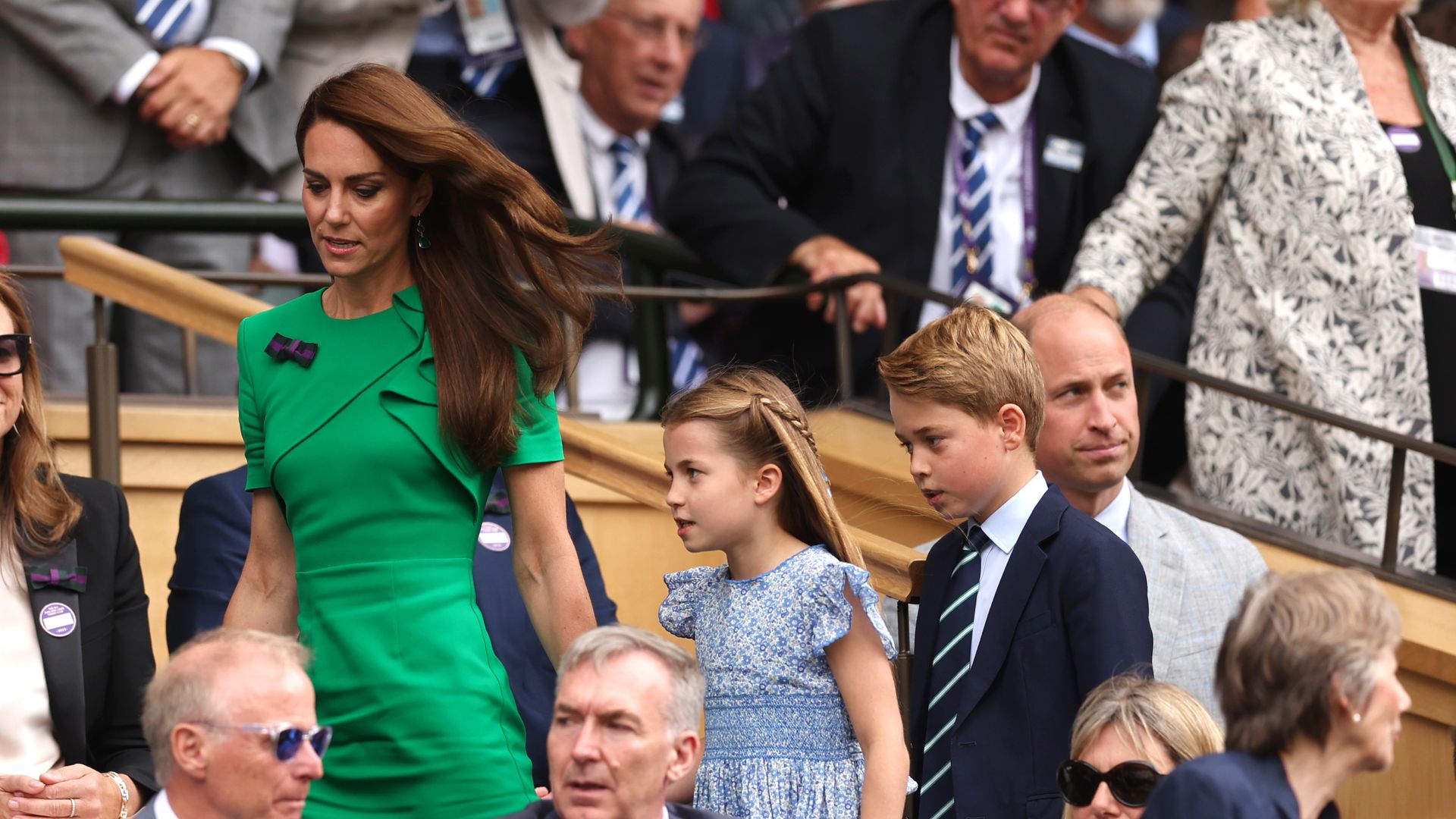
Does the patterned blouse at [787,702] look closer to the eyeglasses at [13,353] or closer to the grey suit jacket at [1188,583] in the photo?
the grey suit jacket at [1188,583]

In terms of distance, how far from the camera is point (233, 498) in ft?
13.1

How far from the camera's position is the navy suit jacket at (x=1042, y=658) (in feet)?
10.4

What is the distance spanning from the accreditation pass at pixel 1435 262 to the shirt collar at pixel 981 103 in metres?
1.14

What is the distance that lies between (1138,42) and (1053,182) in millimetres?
2161

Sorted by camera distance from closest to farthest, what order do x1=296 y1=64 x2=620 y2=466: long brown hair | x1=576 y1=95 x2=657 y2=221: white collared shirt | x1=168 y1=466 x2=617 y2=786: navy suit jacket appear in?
1. x1=296 y1=64 x2=620 y2=466: long brown hair
2. x1=168 y1=466 x2=617 y2=786: navy suit jacket
3. x1=576 y1=95 x2=657 y2=221: white collared shirt

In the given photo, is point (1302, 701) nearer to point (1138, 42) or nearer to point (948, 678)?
point (948, 678)

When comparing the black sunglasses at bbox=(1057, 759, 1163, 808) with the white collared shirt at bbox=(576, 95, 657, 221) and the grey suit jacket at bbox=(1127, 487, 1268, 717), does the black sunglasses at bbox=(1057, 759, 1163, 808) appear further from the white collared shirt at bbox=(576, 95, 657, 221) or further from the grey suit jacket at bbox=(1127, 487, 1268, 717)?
the white collared shirt at bbox=(576, 95, 657, 221)

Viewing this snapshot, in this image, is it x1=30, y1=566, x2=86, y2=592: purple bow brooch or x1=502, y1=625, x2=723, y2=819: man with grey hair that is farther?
x1=30, y1=566, x2=86, y2=592: purple bow brooch

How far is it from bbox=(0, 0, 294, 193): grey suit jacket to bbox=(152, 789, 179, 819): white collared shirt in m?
3.24

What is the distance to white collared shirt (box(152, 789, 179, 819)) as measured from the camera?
2766mm

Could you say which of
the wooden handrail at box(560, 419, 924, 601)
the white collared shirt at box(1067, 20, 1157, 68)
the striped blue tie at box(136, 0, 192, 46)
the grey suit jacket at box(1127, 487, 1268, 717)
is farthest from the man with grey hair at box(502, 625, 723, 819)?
the white collared shirt at box(1067, 20, 1157, 68)

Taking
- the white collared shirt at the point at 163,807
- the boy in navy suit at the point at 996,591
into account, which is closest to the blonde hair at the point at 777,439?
the boy in navy suit at the point at 996,591

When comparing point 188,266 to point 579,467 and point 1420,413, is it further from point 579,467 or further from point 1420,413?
point 1420,413

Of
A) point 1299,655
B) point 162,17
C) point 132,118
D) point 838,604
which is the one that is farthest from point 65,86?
point 1299,655
